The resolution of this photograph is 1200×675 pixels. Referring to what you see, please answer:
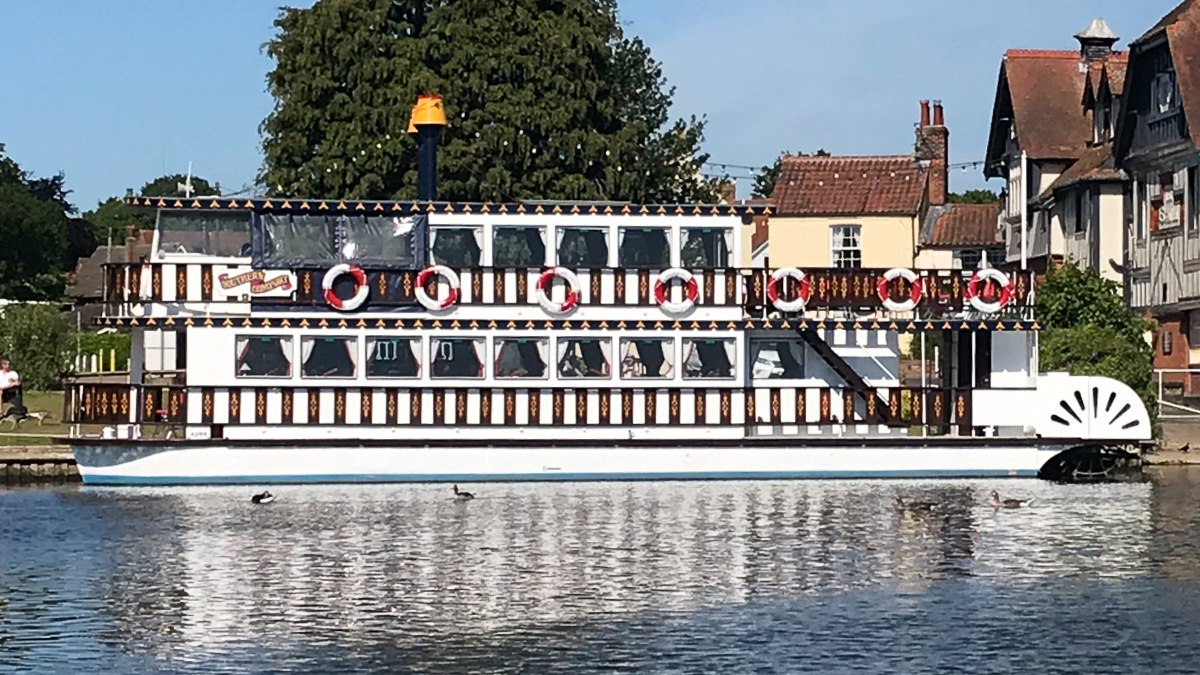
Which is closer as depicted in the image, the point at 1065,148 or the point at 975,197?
the point at 1065,148

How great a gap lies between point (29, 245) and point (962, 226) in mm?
66927

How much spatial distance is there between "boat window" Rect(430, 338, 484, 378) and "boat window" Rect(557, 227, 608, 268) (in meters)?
2.51

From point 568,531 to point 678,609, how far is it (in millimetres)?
8330

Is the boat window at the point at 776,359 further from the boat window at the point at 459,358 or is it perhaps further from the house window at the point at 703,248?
the boat window at the point at 459,358

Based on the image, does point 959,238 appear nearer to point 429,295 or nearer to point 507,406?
point 507,406

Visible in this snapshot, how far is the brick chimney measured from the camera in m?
79.9

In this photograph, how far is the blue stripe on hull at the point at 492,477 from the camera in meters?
41.5

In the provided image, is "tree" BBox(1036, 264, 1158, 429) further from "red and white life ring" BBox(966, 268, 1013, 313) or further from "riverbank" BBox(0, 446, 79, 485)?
"riverbank" BBox(0, 446, 79, 485)

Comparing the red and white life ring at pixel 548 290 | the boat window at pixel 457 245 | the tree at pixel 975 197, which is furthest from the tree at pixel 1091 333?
Answer: the tree at pixel 975 197

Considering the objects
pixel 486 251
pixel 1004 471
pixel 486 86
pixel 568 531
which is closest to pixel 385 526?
pixel 568 531

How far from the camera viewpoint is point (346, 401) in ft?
136

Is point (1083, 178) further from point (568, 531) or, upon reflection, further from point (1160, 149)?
point (568, 531)

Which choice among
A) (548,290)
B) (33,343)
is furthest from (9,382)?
(548,290)

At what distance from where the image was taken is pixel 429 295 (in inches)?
1639
